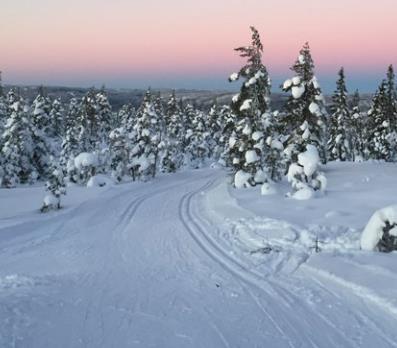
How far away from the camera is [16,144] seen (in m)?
45.2

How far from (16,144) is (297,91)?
2828 centimetres

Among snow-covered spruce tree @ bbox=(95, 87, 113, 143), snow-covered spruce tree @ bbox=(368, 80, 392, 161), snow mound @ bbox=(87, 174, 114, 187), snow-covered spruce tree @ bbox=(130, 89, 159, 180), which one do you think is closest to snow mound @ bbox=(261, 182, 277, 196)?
snow mound @ bbox=(87, 174, 114, 187)

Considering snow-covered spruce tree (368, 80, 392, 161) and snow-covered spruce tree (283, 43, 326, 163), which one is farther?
snow-covered spruce tree (368, 80, 392, 161)

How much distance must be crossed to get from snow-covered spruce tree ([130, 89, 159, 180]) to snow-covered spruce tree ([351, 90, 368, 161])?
2196 centimetres

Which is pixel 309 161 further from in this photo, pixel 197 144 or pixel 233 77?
pixel 197 144

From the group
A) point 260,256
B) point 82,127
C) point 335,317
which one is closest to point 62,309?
point 335,317

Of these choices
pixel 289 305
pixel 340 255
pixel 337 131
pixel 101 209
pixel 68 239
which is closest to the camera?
pixel 289 305

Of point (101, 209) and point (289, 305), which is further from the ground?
point (289, 305)

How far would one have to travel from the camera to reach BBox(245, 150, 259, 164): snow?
2848 cm

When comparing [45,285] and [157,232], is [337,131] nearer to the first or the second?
[157,232]

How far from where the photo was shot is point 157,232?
1622cm

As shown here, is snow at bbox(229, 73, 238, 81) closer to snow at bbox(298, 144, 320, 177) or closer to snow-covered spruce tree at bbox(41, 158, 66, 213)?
snow at bbox(298, 144, 320, 177)

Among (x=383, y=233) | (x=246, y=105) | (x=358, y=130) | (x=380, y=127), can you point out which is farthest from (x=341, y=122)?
(x=383, y=233)

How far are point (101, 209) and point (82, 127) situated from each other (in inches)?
1493
